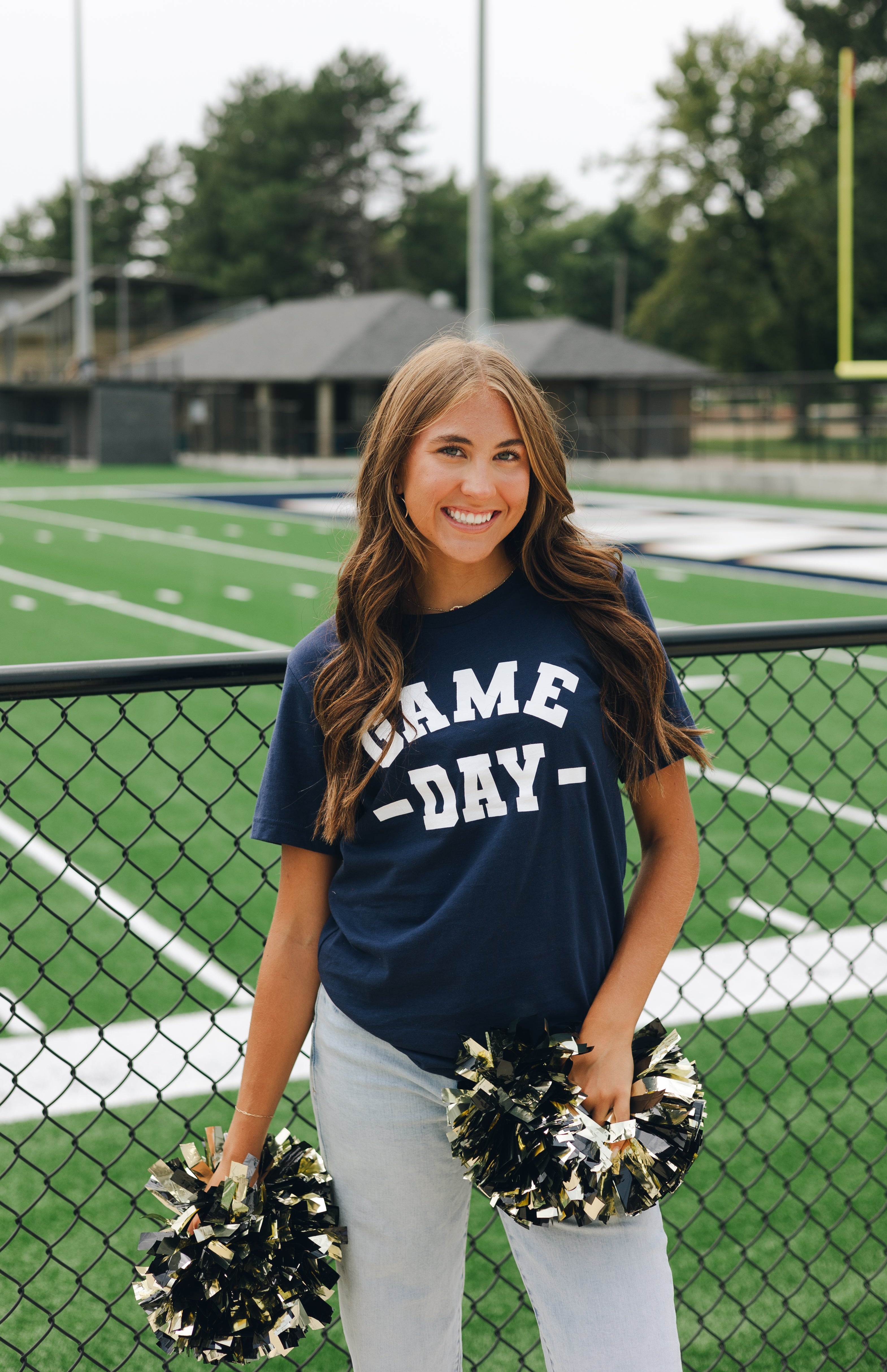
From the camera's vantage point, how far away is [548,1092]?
183 centimetres

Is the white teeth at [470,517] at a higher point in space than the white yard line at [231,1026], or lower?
higher

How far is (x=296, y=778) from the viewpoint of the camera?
1.95 metres

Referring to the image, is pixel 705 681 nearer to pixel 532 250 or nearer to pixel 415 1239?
pixel 415 1239

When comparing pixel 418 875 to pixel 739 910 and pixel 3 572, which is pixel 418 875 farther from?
pixel 3 572

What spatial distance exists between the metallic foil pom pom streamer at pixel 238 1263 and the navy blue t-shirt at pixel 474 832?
0.88 ft

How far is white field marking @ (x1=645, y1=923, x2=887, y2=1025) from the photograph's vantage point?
14.4ft

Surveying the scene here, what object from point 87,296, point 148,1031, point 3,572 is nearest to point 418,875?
point 148,1031

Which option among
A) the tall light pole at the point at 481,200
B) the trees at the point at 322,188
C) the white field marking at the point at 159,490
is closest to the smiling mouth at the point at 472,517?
the tall light pole at the point at 481,200

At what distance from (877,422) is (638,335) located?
2914 centimetres

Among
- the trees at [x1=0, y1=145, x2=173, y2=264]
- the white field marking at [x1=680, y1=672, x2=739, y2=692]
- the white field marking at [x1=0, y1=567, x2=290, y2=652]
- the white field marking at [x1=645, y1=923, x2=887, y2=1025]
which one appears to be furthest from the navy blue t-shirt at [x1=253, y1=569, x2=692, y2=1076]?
the trees at [x1=0, y1=145, x2=173, y2=264]

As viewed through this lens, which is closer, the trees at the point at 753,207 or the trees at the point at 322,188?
the trees at the point at 753,207

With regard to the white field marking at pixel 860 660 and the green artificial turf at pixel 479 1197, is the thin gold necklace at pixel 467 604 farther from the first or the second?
the white field marking at pixel 860 660

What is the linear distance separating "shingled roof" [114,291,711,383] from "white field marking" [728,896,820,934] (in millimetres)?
36854

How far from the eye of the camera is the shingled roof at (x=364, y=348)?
43.6 metres
